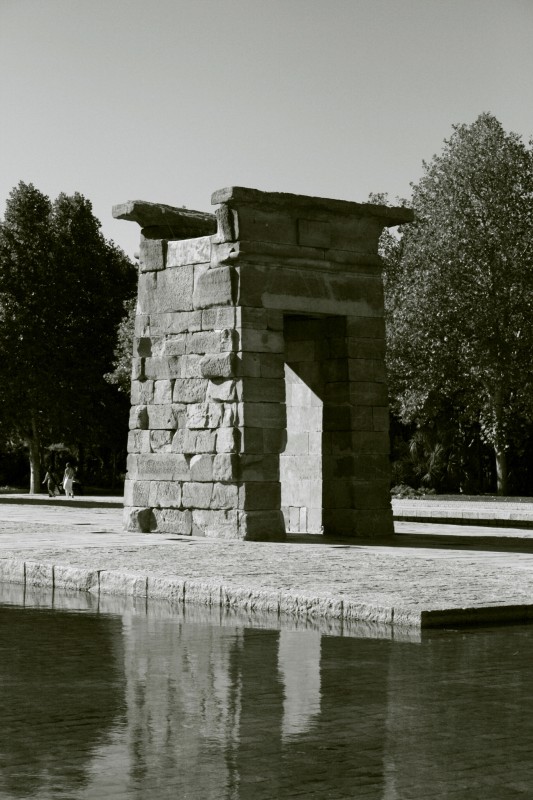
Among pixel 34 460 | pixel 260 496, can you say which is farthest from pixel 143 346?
pixel 34 460

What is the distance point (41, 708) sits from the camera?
6.84m

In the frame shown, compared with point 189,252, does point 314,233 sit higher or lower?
higher

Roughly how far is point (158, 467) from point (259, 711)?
1265 centimetres

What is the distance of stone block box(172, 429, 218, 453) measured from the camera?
18344 millimetres

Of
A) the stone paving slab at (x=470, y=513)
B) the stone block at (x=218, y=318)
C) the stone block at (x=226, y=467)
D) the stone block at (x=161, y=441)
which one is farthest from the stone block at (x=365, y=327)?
the stone paving slab at (x=470, y=513)

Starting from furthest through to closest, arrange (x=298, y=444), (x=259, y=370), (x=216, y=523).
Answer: (x=298, y=444)
(x=216, y=523)
(x=259, y=370)

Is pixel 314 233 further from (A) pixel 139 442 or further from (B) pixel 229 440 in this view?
(A) pixel 139 442

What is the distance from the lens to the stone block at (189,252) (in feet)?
61.0

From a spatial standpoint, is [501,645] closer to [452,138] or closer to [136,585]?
[136,585]

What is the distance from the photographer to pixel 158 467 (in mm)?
19312

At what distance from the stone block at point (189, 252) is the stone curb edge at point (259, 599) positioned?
6410 millimetres

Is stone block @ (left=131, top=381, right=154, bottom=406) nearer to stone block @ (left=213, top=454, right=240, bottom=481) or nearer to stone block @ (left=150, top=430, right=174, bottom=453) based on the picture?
stone block @ (left=150, top=430, right=174, bottom=453)

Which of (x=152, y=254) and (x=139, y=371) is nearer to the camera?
(x=152, y=254)

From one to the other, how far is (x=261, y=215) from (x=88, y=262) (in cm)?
3045
